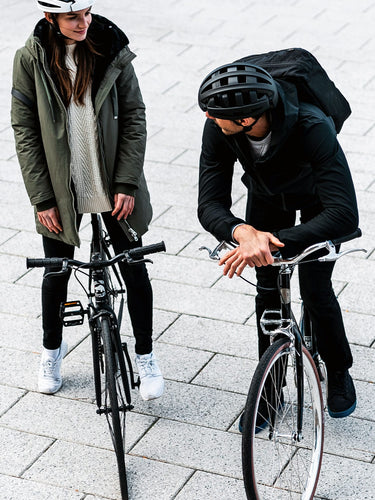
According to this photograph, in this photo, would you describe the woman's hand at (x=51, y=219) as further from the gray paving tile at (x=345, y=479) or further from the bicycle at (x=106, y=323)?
the gray paving tile at (x=345, y=479)

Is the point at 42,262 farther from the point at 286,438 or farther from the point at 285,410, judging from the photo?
the point at 286,438

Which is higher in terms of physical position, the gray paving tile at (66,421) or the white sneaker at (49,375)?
the white sneaker at (49,375)

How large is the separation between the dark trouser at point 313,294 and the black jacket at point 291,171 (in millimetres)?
242

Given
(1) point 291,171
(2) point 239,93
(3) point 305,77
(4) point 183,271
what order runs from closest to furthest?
(2) point 239,93 < (3) point 305,77 < (1) point 291,171 < (4) point 183,271

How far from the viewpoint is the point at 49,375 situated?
15.8 ft

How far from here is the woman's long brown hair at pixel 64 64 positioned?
4.09 metres

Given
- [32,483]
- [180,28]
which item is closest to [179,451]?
[32,483]

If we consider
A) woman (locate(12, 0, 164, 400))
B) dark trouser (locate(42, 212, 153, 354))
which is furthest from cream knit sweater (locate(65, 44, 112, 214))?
dark trouser (locate(42, 212, 153, 354))

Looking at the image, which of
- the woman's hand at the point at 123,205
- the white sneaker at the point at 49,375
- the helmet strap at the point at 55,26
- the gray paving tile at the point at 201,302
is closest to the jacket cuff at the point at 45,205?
the woman's hand at the point at 123,205

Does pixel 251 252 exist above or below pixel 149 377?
above

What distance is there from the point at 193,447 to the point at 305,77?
1.89m

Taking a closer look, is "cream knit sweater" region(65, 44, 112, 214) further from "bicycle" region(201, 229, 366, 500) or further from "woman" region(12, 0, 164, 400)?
"bicycle" region(201, 229, 366, 500)

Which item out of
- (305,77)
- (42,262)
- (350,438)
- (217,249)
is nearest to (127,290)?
(42,262)

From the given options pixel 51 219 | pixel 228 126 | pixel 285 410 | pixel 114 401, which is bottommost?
pixel 285 410
